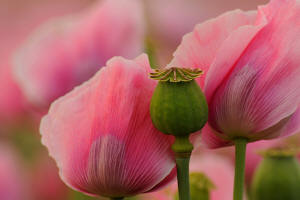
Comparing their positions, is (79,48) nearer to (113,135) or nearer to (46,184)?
(46,184)

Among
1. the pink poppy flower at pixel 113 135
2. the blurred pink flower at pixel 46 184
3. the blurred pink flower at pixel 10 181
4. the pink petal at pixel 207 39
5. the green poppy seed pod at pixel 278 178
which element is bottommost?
the blurred pink flower at pixel 46 184

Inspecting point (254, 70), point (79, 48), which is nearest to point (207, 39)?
point (254, 70)

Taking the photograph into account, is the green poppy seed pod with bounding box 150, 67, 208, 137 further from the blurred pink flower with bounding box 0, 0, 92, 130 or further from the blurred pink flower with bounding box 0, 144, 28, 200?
the blurred pink flower with bounding box 0, 0, 92, 130

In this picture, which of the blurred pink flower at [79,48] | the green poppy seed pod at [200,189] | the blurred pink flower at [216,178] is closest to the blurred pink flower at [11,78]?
the blurred pink flower at [79,48]

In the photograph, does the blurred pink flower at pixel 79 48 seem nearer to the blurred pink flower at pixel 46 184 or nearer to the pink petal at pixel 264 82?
the blurred pink flower at pixel 46 184

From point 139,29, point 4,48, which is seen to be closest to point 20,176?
point 139,29

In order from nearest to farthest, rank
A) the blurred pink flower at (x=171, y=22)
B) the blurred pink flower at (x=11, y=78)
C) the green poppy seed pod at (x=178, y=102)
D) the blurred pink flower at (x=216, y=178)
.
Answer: the green poppy seed pod at (x=178, y=102), the blurred pink flower at (x=216, y=178), the blurred pink flower at (x=11, y=78), the blurred pink flower at (x=171, y=22)
